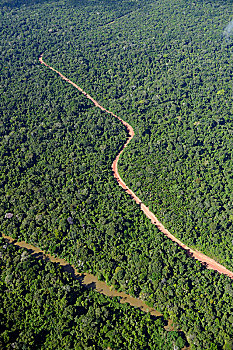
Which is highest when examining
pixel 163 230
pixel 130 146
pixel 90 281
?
pixel 130 146

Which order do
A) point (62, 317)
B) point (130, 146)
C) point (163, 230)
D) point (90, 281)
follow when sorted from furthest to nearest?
point (130, 146) < point (163, 230) < point (90, 281) < point (62, 317)

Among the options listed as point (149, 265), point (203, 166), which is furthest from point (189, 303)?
point (203, 166)

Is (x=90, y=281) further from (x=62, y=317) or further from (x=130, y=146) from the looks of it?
(x=130, y=146)

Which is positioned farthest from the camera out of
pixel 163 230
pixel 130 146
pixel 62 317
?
pixel 130 146

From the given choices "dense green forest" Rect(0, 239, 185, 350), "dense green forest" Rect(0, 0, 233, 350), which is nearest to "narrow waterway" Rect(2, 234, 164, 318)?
"dense green forest" Rect(0, 0, 233, 350)

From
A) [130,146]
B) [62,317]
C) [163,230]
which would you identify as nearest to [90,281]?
[62,317]

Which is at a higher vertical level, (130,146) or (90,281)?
(130,146)

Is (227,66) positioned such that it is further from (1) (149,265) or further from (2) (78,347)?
(2) (78,347)
